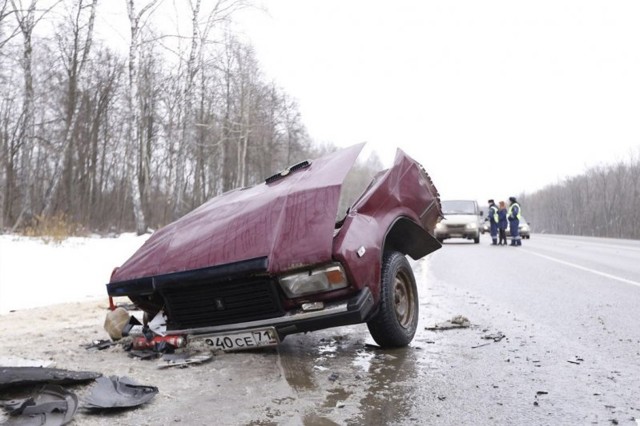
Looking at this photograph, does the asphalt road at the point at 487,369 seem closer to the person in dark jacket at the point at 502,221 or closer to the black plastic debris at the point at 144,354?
the black plastic debris at the point at 144,354

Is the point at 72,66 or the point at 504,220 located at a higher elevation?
the point at 72,66

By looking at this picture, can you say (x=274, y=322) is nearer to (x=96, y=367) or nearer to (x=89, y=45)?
(x=96, y=367)

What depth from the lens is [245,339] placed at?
3.45 meters

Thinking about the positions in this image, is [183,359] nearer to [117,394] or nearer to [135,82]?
[117,394]

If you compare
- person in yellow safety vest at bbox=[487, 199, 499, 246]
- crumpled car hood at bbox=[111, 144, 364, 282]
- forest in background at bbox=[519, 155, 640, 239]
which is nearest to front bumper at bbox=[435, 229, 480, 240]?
person in yellow safety vest at bbox=[487, 199, 499, 246]

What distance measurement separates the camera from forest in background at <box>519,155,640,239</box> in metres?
57.8

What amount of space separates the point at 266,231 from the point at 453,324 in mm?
2539

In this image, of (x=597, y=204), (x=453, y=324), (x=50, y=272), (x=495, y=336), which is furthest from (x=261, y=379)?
(x=597, y=204)

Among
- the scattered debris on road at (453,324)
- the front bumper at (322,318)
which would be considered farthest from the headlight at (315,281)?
the scattered debris on road at (453,324)

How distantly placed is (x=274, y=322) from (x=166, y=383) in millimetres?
772

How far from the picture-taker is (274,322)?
11.0ft

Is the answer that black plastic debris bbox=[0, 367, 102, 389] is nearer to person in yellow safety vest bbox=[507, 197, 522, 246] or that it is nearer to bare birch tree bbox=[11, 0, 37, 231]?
bare birch tree bbox=[11, 0, 37, 231]

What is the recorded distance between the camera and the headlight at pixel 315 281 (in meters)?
3.31

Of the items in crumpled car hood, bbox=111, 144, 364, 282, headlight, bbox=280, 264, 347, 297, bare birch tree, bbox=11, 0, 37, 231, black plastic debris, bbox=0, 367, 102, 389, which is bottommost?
black plastic debris, bbox=0, 367, 102, 389
